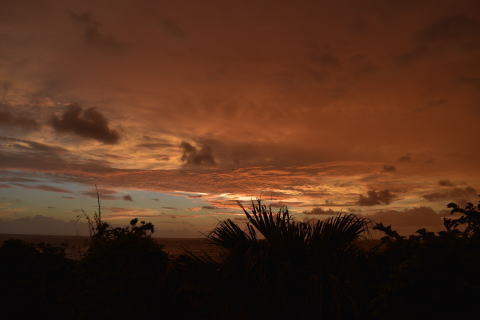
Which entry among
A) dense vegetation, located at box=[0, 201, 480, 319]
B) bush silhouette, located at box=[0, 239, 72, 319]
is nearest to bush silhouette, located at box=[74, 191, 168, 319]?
dense vegetation, located at box=[0, 201, 480, 319]

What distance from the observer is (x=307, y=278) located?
544 centimetres

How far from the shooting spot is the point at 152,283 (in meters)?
8.55

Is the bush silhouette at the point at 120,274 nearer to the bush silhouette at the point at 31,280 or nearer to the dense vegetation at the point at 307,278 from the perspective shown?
the dense vegetation at the point at 307,278

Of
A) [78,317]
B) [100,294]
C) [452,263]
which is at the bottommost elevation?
[78,317]

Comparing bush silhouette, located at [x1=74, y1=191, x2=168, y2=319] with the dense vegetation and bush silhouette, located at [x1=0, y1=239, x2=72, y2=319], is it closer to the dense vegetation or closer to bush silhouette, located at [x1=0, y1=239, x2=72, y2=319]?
the dense vegetation

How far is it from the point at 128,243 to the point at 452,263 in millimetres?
7856

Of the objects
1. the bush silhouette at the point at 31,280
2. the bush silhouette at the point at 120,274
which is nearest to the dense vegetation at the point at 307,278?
the bush silhouette at the point at 120,274

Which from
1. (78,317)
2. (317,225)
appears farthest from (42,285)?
(317,225)

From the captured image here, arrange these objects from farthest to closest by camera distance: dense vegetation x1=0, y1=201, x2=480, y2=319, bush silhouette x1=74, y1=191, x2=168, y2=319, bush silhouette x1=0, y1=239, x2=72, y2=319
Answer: bush silhouette x1=0, y1=239, x2=72, y2=319, bush silhouette x1=74, y1=191, x2=168, y2=319, dense vegetation x1=0, y1=201, x2=480, y2=319

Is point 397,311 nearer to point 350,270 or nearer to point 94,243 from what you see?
point 350,270

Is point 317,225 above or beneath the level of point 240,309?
above

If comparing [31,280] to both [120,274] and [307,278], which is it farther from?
[307,278]

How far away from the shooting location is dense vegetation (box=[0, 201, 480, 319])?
4367mm

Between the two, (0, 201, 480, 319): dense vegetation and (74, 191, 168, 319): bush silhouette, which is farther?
(74, 191, 168, 319): bush silhouette
